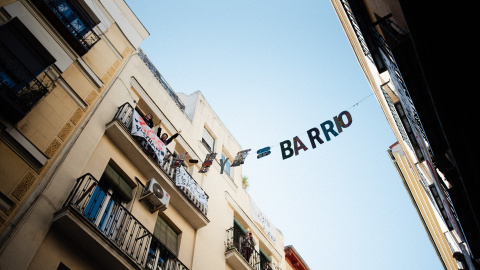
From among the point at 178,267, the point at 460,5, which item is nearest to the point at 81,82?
the point at 178,267

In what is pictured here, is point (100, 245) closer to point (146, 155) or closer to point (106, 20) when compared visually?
point (146, 155)

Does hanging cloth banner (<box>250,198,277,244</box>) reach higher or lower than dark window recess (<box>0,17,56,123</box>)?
higher

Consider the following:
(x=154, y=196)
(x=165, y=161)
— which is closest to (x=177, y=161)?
(x=165, y=161)

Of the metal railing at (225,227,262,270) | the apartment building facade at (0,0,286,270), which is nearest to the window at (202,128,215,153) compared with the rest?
the apartment building facade at (0,0,286,270)

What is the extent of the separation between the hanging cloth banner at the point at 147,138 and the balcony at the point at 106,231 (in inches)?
71.8

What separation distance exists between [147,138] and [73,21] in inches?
147

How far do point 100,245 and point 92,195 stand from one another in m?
1.42

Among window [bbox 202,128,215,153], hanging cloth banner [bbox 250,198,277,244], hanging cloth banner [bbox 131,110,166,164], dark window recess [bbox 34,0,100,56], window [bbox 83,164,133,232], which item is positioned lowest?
window [bbox 83,164,133,232]

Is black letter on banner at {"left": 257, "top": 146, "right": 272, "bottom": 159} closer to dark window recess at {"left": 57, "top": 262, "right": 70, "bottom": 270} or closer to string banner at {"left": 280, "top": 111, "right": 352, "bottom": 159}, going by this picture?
string banner at {"left": 280, "top": 111, "right": 352, "bottom": 159}

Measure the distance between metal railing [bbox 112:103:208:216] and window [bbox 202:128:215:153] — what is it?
A: 3.37m

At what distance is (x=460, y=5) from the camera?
15.4ft

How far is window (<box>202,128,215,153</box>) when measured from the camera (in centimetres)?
1549

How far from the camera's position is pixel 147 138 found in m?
10.4

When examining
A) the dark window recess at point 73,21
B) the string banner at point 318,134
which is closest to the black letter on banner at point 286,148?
the string banner at point 318,134
